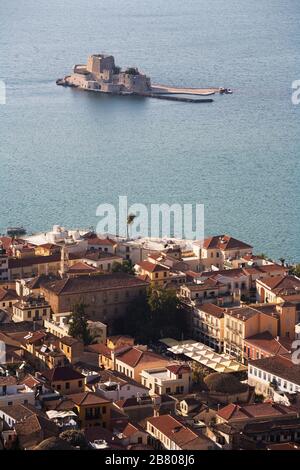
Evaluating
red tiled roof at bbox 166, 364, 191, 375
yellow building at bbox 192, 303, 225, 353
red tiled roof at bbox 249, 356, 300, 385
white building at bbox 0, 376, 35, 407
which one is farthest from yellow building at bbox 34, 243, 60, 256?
white building at bbox 0, 376, 35, 407

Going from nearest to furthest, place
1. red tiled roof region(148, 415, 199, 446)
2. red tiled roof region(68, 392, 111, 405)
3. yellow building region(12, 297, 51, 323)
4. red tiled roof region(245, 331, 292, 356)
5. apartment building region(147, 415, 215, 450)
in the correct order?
apartment building region(147, 415, 215, 450) < red tiled roof region(148, 415, 199, 446) < red tiled roof region(68, 392, 111, 405) < red tiled roof region(245, 331, 292, 356) < yellow building region(12, 297, 51, 323)

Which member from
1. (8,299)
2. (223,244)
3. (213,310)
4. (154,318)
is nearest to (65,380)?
(154,318)

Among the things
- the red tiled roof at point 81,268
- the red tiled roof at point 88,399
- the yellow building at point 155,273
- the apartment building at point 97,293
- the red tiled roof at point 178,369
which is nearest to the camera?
the red tiled roof at point 88,399

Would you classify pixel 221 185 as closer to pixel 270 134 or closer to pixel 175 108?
pixel 270 134

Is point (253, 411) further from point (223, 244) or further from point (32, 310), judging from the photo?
point (223, 244)

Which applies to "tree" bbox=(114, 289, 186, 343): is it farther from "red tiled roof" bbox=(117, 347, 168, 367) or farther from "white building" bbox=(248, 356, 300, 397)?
"white building" bbox=(248, 356, 300, 397)

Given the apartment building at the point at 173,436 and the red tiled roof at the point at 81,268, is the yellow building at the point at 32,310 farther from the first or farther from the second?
the apartment building at the point at 173,436

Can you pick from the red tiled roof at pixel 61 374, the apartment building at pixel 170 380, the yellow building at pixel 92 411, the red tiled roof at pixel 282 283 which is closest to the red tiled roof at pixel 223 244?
the red tiled roof at pixel 282 283
